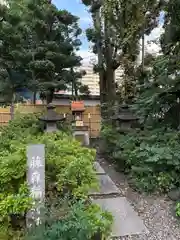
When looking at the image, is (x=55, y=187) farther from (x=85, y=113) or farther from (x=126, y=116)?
(x=85, y=113)

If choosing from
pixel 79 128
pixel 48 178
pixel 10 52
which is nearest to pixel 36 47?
pixel 10 52

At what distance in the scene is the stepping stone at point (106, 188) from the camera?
4295mm

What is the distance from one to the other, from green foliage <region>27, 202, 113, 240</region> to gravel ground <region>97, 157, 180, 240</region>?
59cm

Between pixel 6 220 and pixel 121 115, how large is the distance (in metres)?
4.14

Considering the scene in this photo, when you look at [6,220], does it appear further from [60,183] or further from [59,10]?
[59,10]

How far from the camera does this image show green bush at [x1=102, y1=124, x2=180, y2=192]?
4.30 m

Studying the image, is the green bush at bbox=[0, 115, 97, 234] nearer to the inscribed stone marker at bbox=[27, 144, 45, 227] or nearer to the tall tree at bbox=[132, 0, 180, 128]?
the inscribed stone marker at bbox=[27, 144, 45, 227]

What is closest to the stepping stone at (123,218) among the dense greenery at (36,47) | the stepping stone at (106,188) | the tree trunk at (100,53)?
the stepping stone at (106,188)

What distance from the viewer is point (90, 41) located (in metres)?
10.2

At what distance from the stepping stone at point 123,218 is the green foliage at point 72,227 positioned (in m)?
0.53

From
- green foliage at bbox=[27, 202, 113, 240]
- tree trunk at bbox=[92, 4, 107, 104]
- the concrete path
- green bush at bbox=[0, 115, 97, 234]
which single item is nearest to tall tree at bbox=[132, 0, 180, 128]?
the concrete path

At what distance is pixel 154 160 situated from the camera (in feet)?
13.9

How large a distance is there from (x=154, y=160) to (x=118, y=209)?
35.3 inches

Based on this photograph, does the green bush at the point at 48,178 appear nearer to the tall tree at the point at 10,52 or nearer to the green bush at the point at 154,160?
the green bush at the point at 154,160
